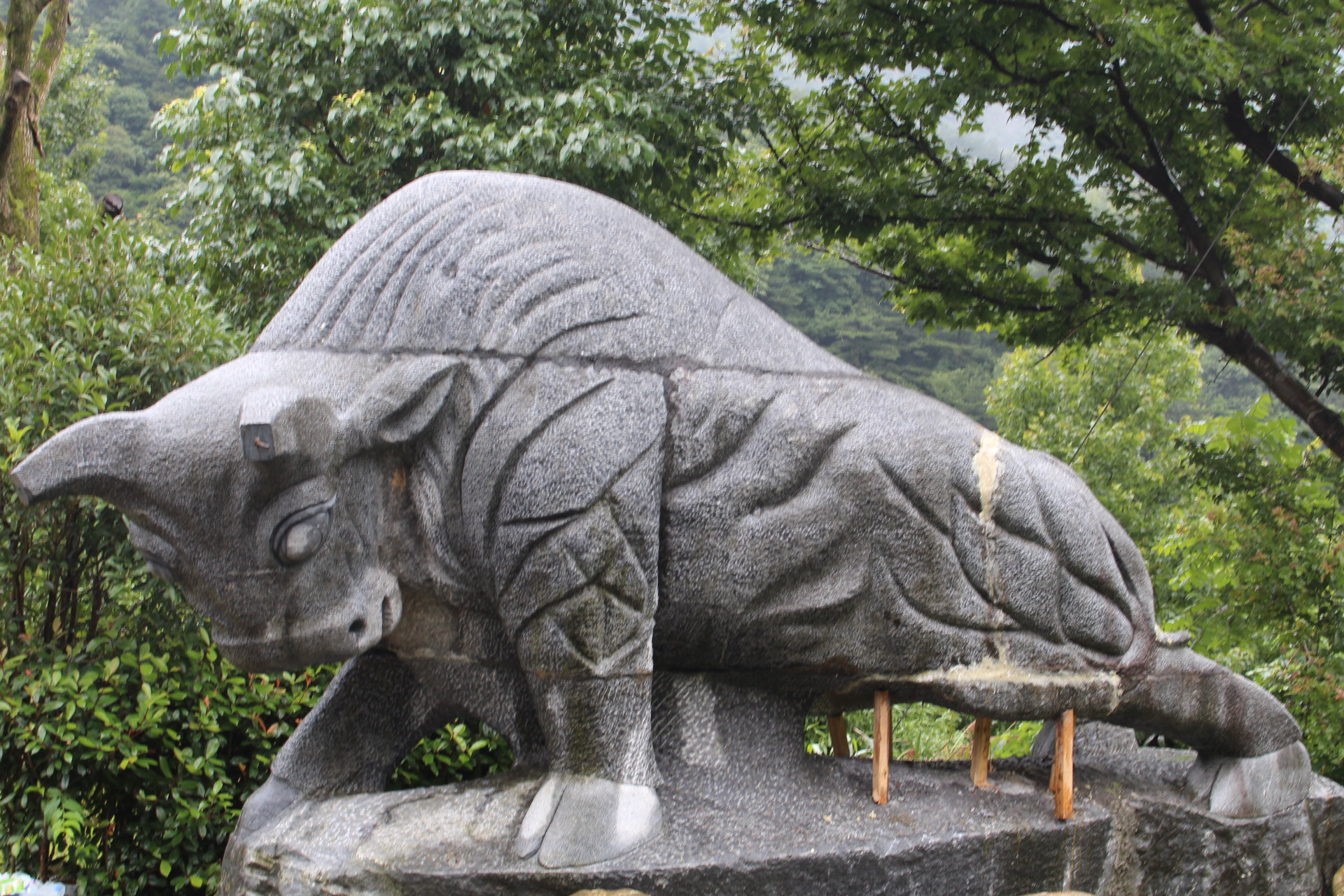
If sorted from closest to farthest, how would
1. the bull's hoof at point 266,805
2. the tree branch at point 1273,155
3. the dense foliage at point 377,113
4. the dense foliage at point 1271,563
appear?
1. the bull's hoof at point 266,805
2. the dense foliage at point 1271,563
3. the tree branch at point 1273,155
4. the dense foliage at point 377,113

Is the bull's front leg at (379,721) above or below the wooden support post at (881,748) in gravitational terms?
below

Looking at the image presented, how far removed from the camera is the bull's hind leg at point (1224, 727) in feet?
10.9

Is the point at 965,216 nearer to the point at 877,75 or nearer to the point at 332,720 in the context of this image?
the point at 877,75

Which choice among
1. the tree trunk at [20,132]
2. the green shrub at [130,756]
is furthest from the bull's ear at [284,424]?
the tree trunk at [20,132]

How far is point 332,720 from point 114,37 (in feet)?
74.7

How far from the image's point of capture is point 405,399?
2.62 m

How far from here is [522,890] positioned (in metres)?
2.63

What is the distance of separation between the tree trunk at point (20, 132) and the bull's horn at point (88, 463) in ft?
16.6

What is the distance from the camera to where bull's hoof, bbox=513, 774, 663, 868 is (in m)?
2.67

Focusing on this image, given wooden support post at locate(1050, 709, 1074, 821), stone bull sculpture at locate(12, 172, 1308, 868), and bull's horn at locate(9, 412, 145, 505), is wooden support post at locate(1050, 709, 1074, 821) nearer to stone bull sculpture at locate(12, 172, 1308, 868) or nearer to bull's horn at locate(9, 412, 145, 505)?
stone bull sculpture at locate(12, 172, 1308, 868)

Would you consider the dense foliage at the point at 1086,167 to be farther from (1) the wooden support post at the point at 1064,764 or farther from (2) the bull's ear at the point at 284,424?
(2) the bull's ear at the point at 284,424

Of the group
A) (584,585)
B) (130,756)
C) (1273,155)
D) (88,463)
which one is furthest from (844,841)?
(1273,155)

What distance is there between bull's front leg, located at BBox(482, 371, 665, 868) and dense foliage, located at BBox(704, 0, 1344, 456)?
11.7 ft

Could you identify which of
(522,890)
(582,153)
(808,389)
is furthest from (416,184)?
(582,153)
